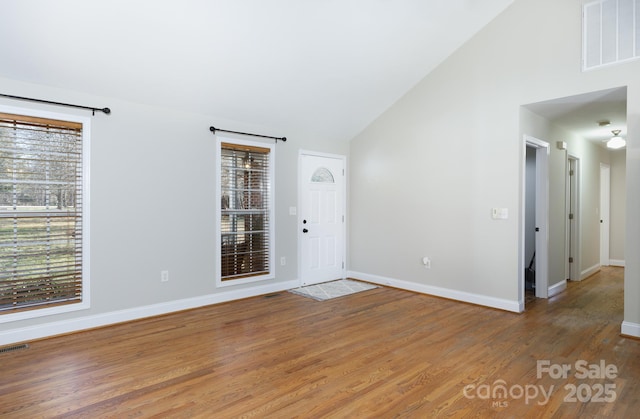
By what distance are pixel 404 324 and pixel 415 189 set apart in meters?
2.14

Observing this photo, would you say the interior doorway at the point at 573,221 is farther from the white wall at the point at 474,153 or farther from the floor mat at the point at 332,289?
the floor mat at the point at 332,289

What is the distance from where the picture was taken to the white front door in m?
5.52

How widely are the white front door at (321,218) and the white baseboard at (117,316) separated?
2.78ft

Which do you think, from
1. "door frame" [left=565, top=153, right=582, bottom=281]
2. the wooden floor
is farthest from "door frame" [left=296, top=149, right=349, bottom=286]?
"door frame" [left=565, top=153, right=582, bottom=281]

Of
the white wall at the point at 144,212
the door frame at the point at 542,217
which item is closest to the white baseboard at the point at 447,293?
the door frame at the point at 542,217

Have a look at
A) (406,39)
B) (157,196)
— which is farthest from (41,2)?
(406,39)

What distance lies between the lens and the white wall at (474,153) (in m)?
3.76

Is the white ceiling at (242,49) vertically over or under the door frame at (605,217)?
over

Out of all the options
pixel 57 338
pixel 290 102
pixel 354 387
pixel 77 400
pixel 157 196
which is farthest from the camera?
pixel 290 102

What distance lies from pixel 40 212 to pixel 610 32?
585cm

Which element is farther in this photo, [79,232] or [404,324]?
[404,324]

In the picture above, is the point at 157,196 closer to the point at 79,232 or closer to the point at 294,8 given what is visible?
the point at 79,232

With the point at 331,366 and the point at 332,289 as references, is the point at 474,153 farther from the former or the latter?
the point at 331,366

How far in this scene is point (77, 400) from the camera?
90.6 inches
